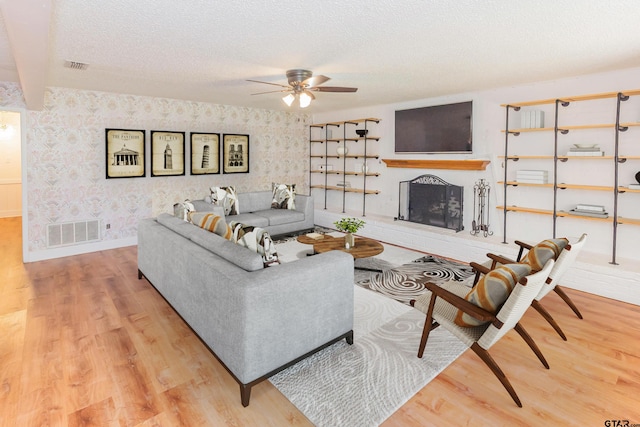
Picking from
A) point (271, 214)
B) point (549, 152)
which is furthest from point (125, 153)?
point (549, 152)

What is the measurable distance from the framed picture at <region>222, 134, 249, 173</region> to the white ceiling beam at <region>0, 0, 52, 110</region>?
3.52m

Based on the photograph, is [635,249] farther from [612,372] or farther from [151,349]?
[151,349]

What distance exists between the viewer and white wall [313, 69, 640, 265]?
4.15m

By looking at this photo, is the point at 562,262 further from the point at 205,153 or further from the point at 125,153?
the point at 125,153

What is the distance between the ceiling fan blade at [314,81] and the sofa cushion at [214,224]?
5.87 feet

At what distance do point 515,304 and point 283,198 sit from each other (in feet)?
16.2

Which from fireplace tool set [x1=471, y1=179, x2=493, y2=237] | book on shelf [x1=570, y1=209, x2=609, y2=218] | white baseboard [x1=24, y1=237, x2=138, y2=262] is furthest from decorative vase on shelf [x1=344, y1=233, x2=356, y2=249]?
white baseboard [x1=24, y1=237, x2=138, y2=262]

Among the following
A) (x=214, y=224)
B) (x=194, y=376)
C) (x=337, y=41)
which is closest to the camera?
(x=194, y=376)

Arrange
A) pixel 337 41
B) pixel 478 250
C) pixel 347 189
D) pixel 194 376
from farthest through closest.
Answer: pixel 347 189 < pixel 478 250 < pixel 337 41 < pixel 194 376

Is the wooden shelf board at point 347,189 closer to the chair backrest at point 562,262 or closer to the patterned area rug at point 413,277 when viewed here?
the patterned area rug at point 413,277

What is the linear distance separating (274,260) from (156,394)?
1109 mm

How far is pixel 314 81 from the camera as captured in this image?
388 centimetres

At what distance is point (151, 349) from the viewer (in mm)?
2785

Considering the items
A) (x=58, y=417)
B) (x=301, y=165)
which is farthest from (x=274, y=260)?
(x=301, y=165)
